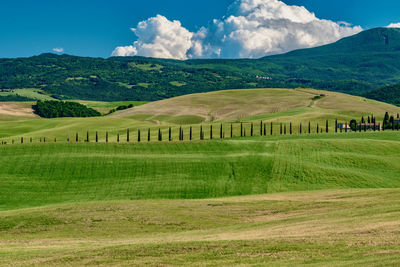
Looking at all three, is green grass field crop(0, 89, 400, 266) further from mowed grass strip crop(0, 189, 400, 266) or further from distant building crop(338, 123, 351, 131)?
distant building crop(338, 123, 351, 131)

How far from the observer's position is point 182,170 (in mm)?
78250

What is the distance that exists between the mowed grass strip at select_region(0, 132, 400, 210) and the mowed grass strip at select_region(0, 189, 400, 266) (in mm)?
15660

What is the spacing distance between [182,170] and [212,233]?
3892 centimetres

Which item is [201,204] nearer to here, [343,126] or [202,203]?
[202,203]

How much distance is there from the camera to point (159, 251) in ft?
101

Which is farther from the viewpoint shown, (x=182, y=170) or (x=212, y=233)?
(x=182, y=170)

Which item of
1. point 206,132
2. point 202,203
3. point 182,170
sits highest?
point 206,132

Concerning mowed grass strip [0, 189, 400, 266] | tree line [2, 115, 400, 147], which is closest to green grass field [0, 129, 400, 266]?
mowed grass strip [0, 189, 400, 266]

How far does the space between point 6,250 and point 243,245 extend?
16.7m

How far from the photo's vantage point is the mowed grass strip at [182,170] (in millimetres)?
70125

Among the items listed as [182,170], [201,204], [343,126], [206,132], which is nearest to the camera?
[201,204]

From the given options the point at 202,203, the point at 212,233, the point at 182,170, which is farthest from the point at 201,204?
the point at 182,170

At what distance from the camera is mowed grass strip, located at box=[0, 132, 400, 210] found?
230ft

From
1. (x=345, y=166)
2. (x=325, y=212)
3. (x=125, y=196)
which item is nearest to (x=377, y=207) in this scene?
(x=325, y=212)
